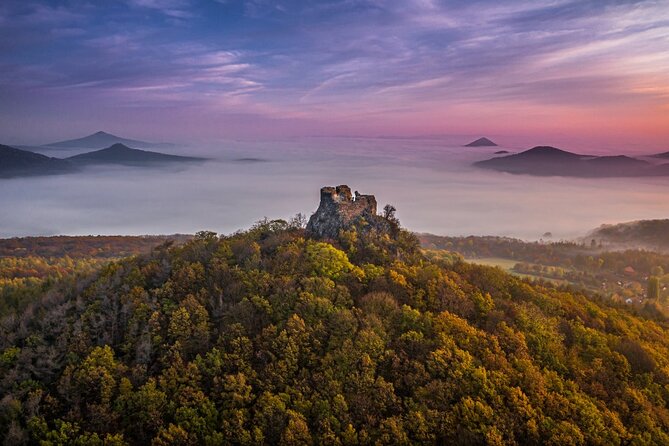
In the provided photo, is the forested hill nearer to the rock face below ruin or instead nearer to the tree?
the rock face below ruin

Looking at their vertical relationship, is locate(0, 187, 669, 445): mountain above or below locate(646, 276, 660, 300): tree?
above

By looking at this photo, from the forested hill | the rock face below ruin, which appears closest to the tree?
the forested hill

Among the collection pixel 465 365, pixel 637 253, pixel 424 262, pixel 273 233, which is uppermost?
pixel 273 233

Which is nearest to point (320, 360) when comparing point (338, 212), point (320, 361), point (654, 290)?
point (320, 361)

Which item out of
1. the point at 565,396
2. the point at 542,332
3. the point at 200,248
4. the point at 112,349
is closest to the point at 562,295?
the point at 542,332

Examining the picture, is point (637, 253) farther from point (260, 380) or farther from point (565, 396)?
point (260, 380)

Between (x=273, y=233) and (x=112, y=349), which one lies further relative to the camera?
(x=273, y=233)

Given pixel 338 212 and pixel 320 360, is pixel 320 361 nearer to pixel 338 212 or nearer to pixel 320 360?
pixel 320 360
